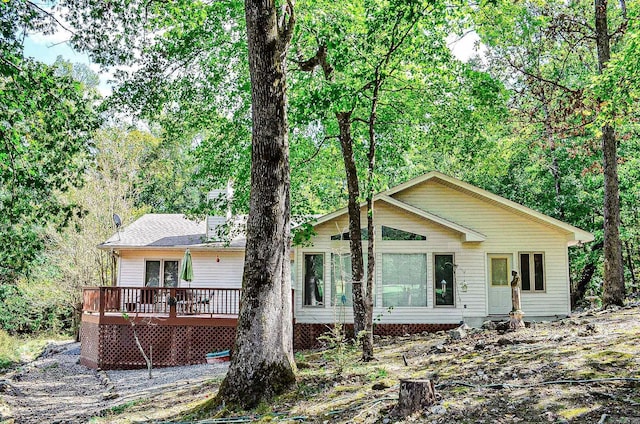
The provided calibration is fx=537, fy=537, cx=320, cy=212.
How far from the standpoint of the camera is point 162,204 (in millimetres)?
33719

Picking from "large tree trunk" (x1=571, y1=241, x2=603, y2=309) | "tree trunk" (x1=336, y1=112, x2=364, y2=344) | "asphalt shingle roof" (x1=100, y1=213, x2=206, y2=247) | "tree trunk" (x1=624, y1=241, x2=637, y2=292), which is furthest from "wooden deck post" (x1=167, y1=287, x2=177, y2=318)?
"tree trunk" (x1=624, y1=241, x2=637, y2=292)

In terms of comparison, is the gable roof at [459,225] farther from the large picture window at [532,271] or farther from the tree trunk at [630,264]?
the tree trunk at [630,264]

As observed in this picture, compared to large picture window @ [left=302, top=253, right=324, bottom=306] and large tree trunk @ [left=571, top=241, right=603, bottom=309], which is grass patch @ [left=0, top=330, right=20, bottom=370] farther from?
large tree trunk @ [left=571, top=241, right=603, bottom=309]

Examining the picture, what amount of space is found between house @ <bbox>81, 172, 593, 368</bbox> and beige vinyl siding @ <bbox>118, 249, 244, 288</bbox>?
2.45 m

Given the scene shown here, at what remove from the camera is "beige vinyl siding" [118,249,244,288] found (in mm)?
18594

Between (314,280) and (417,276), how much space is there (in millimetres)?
3008

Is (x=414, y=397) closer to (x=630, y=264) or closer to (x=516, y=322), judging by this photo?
(x=516, y=322)

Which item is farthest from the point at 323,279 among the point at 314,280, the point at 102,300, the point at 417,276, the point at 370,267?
the point at 102,300

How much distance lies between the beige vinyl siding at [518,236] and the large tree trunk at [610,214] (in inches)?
115

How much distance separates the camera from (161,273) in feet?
61.8

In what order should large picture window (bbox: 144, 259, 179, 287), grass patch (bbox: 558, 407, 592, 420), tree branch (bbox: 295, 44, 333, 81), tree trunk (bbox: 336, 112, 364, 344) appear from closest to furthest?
1. grass patch (bbox: 558, 407, 592, 420)
2. tree trunk (bbox: 336, 112, 364, 344)
3. tree branch (bbox: 295, 44, 333, 81)
4. large picture window (bbox: 144, 259, 179, 287)

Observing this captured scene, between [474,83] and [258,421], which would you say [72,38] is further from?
[474,83]

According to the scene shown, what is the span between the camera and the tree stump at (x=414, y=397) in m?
5.52

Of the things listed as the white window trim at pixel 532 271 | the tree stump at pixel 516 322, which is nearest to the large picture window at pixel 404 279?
the white window trim at pixel 532 271
